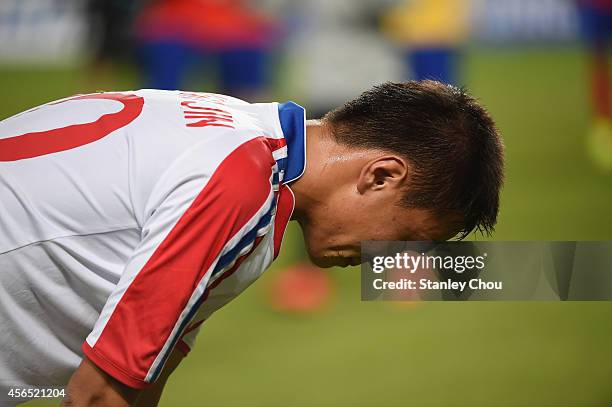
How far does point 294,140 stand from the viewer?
5.04 ft

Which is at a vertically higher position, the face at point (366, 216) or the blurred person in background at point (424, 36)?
the blurred person in background at point (424, 36)

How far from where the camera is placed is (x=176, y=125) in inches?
57.0

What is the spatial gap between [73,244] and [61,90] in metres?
5.78

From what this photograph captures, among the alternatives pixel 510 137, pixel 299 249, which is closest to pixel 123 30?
pixel 510 137

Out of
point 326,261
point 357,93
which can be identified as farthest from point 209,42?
point 326,261

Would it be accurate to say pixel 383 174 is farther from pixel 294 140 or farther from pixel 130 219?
pixel 130 219

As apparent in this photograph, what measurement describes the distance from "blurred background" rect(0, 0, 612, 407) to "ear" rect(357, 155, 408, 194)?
1.71 ft

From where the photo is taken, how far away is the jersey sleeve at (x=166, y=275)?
129 cm

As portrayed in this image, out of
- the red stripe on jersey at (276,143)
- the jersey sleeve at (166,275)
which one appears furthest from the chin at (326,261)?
the jersey sleeve at (166,275)

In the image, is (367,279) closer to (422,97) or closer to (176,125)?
(422,97)

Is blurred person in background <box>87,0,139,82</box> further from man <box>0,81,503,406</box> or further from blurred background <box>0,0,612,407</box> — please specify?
man <box>0,81,503,406</box>

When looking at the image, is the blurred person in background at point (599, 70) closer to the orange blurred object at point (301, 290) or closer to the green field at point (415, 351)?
the green field at point (415, 351)

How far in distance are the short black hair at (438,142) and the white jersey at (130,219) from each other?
118mm

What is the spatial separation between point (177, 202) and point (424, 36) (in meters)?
4.36
